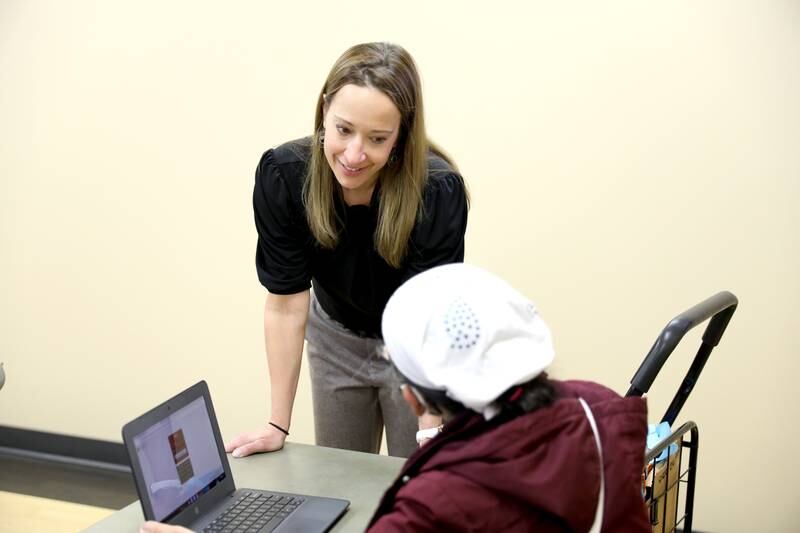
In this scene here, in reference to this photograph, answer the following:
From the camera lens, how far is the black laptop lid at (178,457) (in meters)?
1.47

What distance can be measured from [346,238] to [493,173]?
3.45 ft

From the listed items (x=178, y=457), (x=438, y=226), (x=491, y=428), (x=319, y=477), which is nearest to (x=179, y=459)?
(x=178, y=457)

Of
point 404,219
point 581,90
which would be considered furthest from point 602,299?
point 404,219

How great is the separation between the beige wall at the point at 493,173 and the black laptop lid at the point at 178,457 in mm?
1525

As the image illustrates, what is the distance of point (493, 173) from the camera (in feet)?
9.86

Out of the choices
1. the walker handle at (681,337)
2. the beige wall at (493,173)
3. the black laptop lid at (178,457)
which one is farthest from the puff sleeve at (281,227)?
the beige wall at (493,173)

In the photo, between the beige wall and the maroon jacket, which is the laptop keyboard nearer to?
the maroon jacket

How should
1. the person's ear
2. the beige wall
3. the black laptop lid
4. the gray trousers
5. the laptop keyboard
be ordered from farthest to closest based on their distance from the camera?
the beige wall
the gray trousers
the laptop keyboard
the black laptop lid
the person's ear

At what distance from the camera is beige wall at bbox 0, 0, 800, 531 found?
277 centimetres

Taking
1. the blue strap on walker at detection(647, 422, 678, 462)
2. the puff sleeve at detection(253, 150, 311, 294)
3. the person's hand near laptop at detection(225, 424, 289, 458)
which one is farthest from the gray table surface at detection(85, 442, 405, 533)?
the blue strap on walker at detection(647, 422, 678, 462)

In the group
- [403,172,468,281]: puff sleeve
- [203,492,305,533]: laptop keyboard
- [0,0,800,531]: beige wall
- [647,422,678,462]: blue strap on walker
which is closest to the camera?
[203,492,305,533]: laptop keyboard

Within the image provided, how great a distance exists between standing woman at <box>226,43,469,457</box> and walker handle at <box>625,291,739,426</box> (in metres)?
0.50

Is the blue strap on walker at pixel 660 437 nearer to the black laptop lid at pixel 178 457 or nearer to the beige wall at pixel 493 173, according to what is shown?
the black laptop lid at pixel 178 457

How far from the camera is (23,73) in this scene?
365cm
